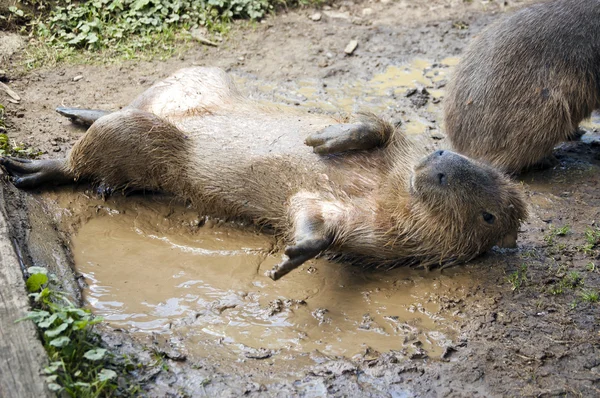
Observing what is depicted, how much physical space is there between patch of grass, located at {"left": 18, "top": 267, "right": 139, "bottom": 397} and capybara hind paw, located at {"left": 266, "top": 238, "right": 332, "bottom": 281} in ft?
3.35

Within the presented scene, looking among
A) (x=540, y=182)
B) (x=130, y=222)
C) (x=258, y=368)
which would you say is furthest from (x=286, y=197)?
(x=540, y=182)

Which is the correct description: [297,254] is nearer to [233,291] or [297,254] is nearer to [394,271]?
[233,291]

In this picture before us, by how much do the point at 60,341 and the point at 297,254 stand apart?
146cm

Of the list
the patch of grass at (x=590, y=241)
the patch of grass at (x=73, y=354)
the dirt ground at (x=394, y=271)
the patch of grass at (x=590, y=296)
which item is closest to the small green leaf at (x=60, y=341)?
the patch of grass at (x=73, y=354)

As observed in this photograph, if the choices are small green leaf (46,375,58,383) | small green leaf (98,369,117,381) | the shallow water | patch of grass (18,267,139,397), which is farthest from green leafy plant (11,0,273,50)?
small green leaf (46,375,58,383)

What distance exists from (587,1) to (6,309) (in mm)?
5177

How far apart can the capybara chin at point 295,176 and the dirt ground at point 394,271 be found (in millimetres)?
208

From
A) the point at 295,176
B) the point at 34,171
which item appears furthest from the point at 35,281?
the point at 295,176

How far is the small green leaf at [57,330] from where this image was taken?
321cm

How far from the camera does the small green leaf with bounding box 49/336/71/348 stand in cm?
317

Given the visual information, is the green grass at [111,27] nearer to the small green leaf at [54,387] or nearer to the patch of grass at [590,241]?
the patch of grass at [590,241]

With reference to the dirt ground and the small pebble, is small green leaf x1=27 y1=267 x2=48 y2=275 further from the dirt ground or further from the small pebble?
the small pebble

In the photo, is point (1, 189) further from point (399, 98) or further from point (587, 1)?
point (587, 1)

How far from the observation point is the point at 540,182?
5828mm
